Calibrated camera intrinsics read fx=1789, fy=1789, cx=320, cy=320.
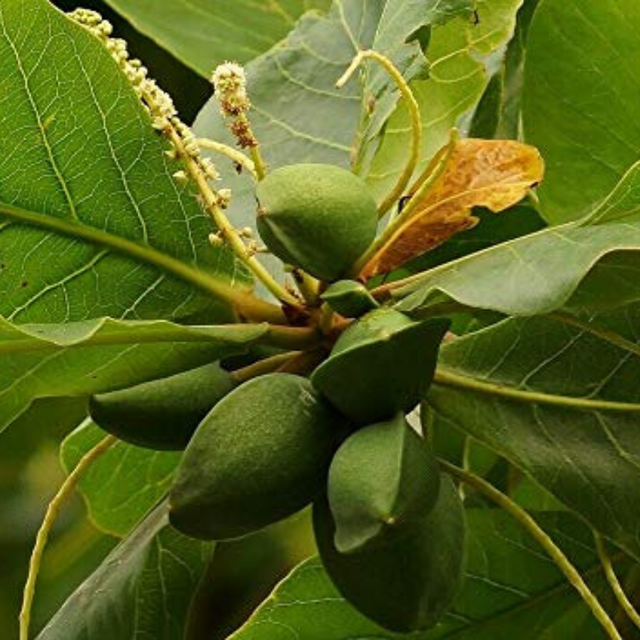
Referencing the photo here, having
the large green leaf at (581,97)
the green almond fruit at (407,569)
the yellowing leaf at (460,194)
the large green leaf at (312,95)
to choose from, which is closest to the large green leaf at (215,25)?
the large green leaf at (312,95)

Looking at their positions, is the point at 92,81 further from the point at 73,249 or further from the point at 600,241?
the point at 600,241

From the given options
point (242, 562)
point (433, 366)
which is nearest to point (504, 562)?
point (433, 366)

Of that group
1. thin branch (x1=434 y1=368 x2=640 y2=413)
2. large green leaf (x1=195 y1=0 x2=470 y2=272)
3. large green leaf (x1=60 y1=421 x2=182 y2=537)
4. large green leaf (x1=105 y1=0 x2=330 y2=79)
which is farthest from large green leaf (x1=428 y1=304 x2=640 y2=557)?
large green leaf (x1=105 y1=0 x2=330 y2=79)

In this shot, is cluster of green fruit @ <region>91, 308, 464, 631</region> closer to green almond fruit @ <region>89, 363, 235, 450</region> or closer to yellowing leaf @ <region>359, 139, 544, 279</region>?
green almond fruit @ <region>89, 363, 235, 450</region>

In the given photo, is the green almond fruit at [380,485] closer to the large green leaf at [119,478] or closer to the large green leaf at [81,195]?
the large green leaf at [81,195]

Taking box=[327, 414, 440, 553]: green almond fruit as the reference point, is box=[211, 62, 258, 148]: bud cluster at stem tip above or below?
above

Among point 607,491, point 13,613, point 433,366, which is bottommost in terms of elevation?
point 13,613

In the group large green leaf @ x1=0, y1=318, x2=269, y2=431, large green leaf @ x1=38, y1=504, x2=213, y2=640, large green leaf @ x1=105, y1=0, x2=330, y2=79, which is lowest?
large green leaf @ x1=38, y1=504, x2=213, y2=640
